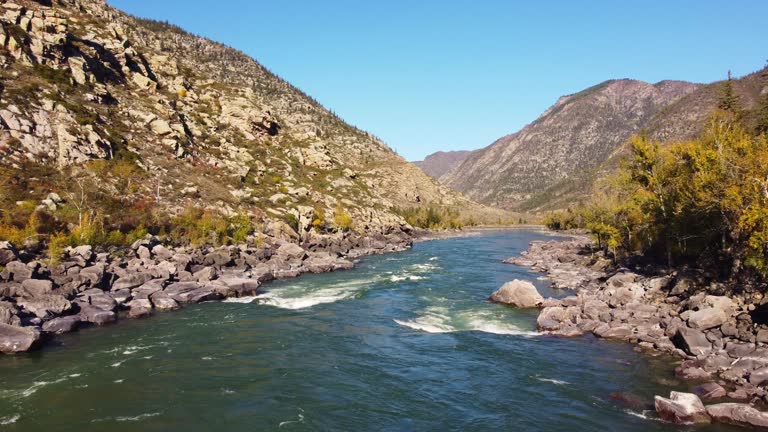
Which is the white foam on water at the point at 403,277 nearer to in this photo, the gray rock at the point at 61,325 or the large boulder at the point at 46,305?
the gray rock at the point at 61,325

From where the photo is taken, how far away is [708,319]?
23266 mm

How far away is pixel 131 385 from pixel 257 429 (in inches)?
277

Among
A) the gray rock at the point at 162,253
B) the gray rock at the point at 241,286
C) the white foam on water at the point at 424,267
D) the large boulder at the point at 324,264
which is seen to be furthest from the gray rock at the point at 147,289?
the white foam on water at the point at 424,267

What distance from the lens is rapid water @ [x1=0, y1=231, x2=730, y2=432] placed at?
1617 centimetres

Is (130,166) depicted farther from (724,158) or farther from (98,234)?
(724,158)

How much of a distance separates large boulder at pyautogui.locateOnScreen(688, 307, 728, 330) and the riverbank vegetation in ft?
13.8

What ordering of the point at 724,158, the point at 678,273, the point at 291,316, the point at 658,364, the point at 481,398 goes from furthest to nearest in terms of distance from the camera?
the point at 678,273, the point at 291,316, the point at 724,158, the point at 658,364, the point at 481,398

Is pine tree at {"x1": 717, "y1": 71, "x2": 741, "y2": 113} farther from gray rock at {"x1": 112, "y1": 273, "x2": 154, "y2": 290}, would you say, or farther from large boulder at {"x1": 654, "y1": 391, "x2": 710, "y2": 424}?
gray rock at {"x1": 112, "y1": 273, "x2": 154, "y2": 290}

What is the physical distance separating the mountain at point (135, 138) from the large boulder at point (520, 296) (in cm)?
4083

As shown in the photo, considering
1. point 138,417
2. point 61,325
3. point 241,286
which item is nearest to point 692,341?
point 138,417

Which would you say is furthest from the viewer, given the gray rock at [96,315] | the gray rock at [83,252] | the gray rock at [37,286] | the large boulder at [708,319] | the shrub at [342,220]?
the shrub at [342,220]

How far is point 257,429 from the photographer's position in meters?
15.5

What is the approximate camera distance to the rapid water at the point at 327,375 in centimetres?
1617

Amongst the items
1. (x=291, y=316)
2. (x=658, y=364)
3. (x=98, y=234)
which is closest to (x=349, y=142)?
(x=98, y=234)
